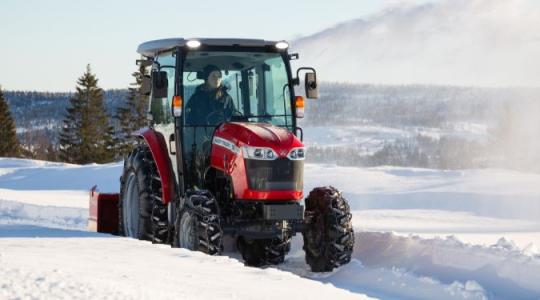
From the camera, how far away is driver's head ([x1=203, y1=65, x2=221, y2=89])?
9.56 metres

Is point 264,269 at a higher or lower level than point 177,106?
lower

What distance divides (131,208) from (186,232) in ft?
6.93

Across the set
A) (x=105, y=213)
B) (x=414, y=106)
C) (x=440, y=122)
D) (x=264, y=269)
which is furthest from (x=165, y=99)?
(x=414, y=106)

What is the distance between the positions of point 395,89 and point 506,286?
506ft

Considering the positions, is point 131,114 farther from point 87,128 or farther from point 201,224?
point 201,224

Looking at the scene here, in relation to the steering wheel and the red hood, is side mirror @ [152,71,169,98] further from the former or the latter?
→ the red hood

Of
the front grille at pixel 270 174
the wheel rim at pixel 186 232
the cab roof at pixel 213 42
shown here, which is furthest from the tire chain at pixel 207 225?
the cab roof at pixel 213 42

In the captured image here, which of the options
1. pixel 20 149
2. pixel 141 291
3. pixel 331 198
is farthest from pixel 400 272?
pixel 20 149

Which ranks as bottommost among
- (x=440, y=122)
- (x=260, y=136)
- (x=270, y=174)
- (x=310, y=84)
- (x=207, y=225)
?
(x=440, y=122)

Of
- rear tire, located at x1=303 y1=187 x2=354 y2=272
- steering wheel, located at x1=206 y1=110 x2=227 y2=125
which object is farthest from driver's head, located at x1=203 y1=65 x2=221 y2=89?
rear tire, located at x1=303 y1=187 x2=354 y2=272

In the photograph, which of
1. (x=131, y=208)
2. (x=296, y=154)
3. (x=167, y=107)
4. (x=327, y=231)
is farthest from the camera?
(x=131, y=208)

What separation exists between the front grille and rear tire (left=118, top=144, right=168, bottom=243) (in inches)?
61.9

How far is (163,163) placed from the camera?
10234 mm

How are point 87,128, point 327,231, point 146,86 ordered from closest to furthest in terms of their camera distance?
point 327,231, point 146,86, point 87,128
